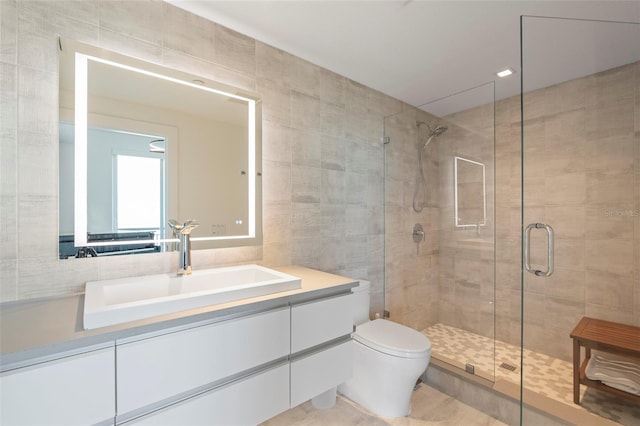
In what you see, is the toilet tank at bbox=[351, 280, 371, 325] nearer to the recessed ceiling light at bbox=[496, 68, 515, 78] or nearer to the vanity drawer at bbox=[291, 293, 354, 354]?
the vanity drawer at bbox=[291, 293, 354, 354]

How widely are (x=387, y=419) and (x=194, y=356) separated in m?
1.34

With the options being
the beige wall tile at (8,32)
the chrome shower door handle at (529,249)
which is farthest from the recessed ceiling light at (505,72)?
the beige wall tile at (8,32)

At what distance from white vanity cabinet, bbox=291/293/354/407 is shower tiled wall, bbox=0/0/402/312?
2.03ft

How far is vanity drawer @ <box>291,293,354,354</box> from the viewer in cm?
130

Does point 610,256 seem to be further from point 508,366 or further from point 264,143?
point 264,143

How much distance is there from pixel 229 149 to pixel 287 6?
833mm

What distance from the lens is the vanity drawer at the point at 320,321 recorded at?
1.30 metres

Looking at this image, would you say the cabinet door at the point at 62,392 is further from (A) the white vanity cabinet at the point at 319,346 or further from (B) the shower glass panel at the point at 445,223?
(B) the shower glass panel at the point at 445,223

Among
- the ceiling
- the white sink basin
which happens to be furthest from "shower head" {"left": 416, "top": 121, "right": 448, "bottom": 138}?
the white sink basin

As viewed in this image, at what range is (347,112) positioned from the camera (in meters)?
2.33

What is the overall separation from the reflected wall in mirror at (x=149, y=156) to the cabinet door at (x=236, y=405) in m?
0.77

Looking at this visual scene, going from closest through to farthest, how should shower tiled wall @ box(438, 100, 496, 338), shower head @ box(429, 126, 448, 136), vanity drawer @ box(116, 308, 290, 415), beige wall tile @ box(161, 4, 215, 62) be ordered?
vanity drawer @ box(116, 308, 290, 415) → beige wall tile @ box(161, 4, 215, 62) → shower tiled wall @ box(438, 100, 496, 338) → shower head @ box(429, 126, 448, 136)

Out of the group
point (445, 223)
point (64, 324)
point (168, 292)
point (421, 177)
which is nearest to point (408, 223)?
point (445, 223)

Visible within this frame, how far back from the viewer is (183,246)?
4.82 feet
